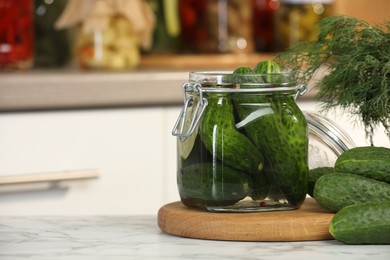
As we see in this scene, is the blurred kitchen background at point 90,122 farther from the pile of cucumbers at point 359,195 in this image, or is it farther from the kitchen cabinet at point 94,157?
the pile of cucumbers at point 359,195

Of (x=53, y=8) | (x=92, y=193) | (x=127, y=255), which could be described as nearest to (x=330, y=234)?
(x=127, y=255)

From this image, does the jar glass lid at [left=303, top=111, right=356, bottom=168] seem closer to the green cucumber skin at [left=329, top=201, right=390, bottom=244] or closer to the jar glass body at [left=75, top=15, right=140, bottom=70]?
the green cucumber skin at [left=329, top=201, right=390, bottom=244]

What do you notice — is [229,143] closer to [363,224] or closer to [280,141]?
[280,141]

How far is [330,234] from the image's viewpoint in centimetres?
88

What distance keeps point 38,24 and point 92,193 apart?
64 cm

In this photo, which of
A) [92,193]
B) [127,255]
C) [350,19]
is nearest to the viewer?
[127,255]

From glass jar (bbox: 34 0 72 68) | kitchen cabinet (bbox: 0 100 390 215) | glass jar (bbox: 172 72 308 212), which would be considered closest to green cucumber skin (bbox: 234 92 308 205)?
glass jar (bbox: 172 72 308 212)

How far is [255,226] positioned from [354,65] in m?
0.23

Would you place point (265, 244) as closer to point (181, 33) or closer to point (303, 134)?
point (303, 134)

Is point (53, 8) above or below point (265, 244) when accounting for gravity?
above

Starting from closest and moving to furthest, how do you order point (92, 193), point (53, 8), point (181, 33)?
point (92, 193) → point (53, 8) → point (181, 33)

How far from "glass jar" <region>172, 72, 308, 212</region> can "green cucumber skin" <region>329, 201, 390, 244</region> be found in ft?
0.31

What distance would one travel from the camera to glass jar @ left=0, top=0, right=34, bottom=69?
210 centimetres

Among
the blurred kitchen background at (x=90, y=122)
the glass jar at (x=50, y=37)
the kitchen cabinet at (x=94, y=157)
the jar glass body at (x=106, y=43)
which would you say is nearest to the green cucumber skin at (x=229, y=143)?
the blurred kitchen background at (x=90, y=122)
